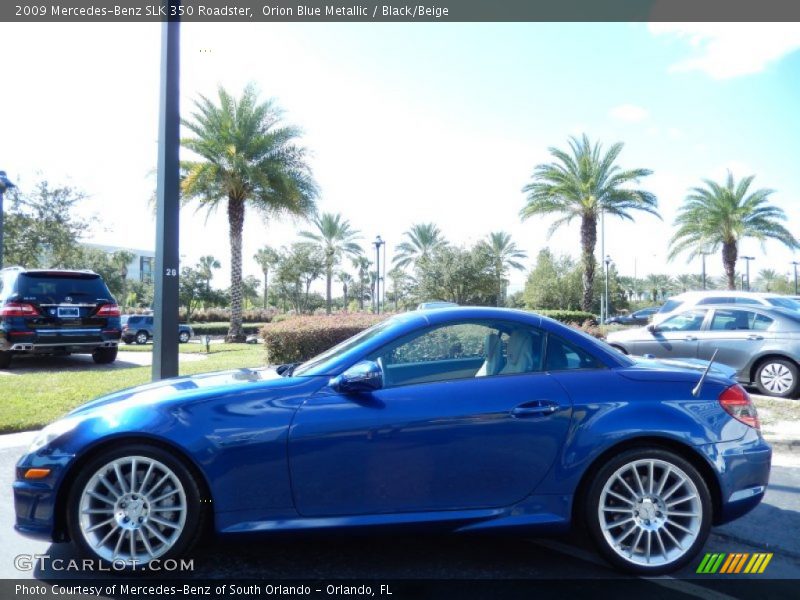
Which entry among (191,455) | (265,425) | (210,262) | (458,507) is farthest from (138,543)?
(210,262)

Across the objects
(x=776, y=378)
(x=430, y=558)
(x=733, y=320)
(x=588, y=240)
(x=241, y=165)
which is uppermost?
(x=241, y=165)

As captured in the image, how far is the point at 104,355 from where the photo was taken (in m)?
11.3

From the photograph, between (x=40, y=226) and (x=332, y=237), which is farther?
(x=332, y=237)

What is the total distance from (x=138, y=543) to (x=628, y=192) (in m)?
26.6

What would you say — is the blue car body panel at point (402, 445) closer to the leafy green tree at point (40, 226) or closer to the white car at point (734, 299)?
the white car at point (734, 299)

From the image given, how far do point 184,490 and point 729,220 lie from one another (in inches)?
1263

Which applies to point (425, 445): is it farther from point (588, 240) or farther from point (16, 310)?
point (588, 240)

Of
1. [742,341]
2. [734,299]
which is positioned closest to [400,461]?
[742,341]

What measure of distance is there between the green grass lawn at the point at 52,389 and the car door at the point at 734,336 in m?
8.62

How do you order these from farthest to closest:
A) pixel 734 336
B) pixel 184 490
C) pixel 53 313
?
1. pixel 53 313
2. pixel 734 336
3. pixel 184 490

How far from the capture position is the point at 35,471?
3.15 meters

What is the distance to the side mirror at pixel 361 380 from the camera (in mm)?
3209

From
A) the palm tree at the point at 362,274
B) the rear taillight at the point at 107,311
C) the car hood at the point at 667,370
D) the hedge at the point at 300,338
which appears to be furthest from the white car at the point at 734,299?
the palm tree at the point at 362,274

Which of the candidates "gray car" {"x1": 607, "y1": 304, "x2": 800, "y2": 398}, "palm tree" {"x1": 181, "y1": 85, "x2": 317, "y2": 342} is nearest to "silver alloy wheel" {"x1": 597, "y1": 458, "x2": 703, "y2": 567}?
"gray car" {"x1": 607, "y1": 304, "x2": 800, "y2": 398}
